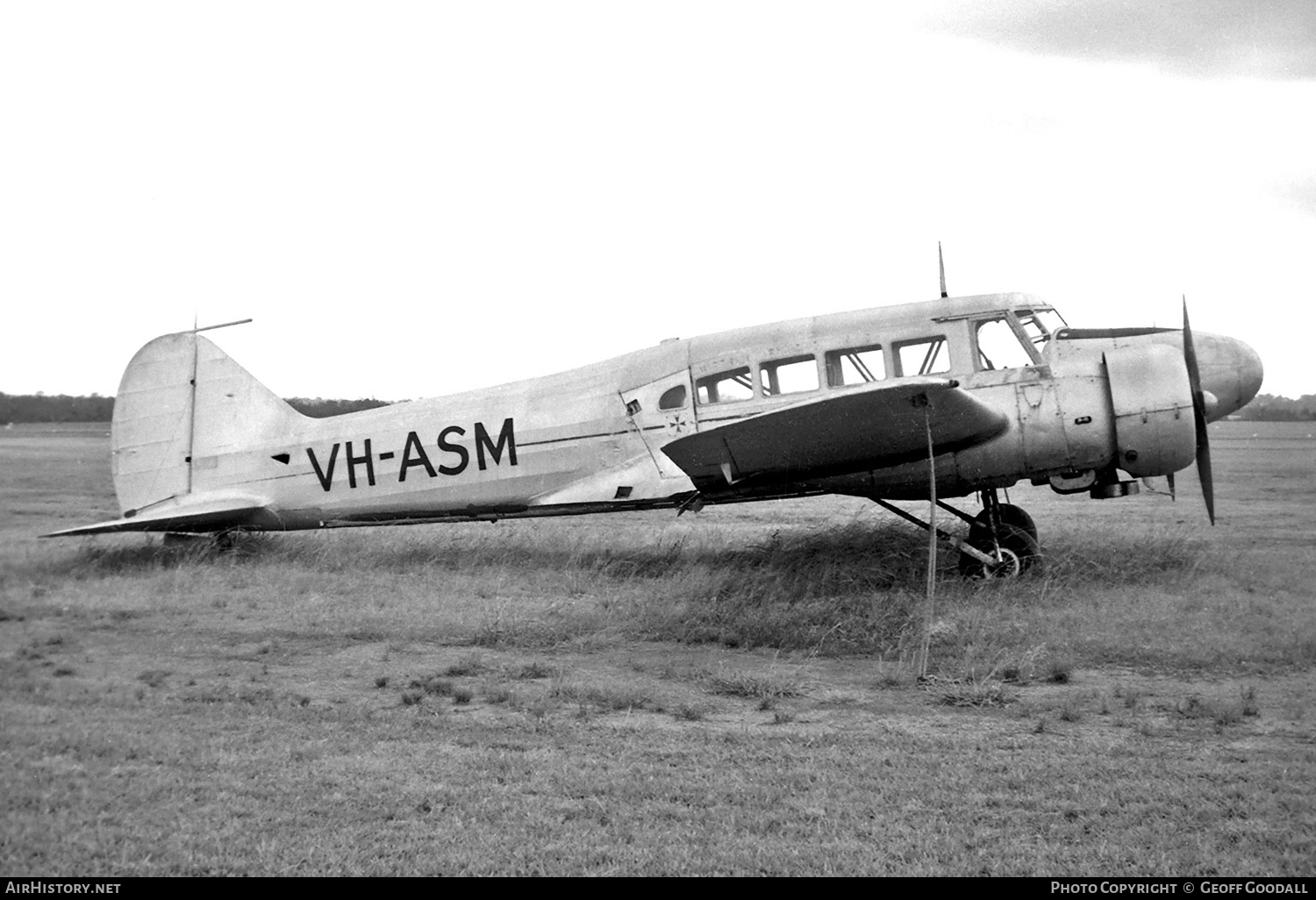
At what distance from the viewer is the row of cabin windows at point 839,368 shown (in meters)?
9.27

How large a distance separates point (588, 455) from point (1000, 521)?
3.96 metres

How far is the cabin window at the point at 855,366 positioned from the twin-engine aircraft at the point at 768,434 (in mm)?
18

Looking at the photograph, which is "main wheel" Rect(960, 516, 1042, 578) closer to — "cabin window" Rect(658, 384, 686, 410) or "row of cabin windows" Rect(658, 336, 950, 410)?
"row of cabin windows" Rect(658, 336, 950, 410)

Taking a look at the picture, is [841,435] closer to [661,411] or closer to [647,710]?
[661,411]

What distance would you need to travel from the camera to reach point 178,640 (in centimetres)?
667

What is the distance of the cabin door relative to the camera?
9617 mm

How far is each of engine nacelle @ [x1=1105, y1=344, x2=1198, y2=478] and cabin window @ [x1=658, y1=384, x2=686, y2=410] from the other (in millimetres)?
3835

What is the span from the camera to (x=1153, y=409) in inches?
346

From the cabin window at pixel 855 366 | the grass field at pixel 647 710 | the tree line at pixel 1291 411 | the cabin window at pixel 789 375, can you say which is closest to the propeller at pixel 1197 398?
the grass field at pixel 647 710

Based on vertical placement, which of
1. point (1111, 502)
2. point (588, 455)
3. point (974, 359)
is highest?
point (974, 359)
